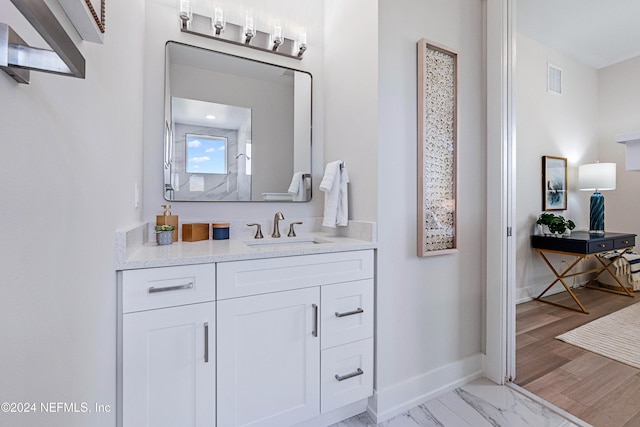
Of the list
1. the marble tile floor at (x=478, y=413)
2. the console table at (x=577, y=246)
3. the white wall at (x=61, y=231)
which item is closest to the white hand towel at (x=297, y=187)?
the white wall at (x=61, y=231)

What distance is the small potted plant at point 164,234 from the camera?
1523 mm

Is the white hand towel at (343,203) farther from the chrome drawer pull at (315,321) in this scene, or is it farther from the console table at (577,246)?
the console table at (577,246)

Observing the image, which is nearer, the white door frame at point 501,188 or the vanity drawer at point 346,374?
the vanity drawer at point 346,374

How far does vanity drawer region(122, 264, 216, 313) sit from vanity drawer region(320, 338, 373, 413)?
71 cm

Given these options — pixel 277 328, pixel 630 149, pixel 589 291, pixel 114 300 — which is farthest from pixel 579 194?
pixel 114 300

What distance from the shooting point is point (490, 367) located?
1941 millimetres

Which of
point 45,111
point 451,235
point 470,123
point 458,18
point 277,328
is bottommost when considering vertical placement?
point 277,328

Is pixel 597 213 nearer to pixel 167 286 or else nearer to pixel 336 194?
pixel 336 194

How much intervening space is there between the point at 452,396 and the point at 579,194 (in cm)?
384

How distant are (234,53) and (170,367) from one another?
1.87 m

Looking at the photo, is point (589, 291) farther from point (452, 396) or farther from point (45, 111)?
point (45, 111)

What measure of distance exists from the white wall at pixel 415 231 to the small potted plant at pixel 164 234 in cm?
116

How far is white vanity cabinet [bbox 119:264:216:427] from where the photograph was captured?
3.58 ft

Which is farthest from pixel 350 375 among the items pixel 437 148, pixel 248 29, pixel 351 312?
pixel 248 29
